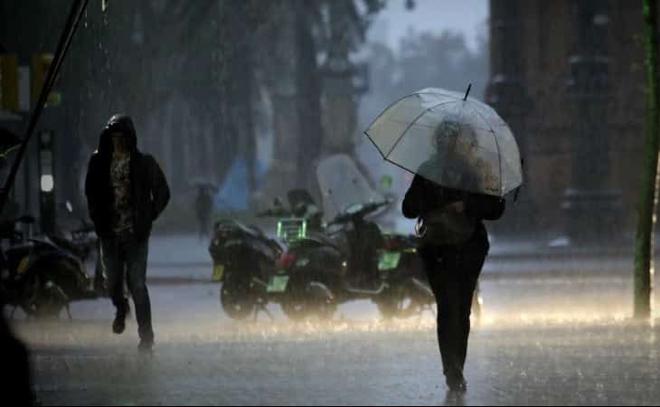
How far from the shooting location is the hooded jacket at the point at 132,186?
47.2 feet

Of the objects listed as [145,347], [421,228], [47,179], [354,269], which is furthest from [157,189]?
[47,179]

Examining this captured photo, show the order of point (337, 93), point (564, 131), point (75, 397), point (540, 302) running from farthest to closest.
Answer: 1. point (337, 93)
2. point (564, 131)
3. point (540, 302)
4. point (75, 397)

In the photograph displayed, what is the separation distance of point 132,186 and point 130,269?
664mm

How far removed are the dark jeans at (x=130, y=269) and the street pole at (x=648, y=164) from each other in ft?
19.3

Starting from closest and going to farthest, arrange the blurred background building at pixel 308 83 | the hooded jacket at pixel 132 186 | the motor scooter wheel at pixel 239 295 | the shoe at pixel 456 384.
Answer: the shoe at pixel 456 384, the hooded jacket at pixel 132 186, the motor scooter wheel at pixel 239 295, the blurred background building at pixel 308 83

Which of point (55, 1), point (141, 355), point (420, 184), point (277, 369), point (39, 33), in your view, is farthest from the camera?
point (55, 1)

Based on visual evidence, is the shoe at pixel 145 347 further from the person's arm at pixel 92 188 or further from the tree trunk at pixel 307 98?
the tree trunk at pixel 307 98

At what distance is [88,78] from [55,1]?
3.39m

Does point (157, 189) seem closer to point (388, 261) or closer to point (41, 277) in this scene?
point (388, 261)

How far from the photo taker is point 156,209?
1447 centimetres

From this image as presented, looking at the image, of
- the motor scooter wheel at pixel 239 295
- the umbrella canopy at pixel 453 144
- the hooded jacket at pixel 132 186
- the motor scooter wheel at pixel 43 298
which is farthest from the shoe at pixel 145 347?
the motor scooter wheel at pixel 43 298

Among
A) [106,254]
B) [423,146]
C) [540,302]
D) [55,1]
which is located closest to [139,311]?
[106,254]

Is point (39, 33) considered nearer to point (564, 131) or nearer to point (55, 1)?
point (55, 1)

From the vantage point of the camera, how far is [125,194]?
570 inches
